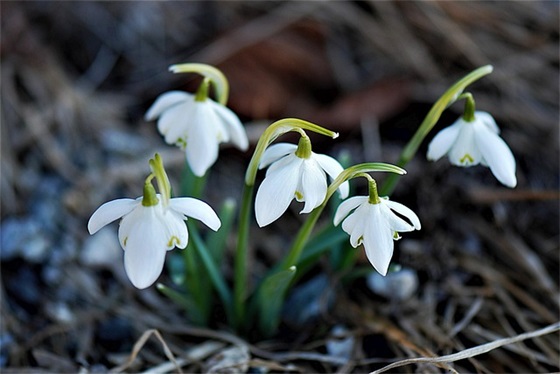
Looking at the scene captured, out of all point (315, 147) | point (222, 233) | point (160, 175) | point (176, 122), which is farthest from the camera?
point (315, 147)

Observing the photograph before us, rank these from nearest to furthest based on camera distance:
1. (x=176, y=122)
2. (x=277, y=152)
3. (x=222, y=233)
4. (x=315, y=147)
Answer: (x=277, y=152), (x=176, y=122), (x=222, y=233), (x=315, y=147)

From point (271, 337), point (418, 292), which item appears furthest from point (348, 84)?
point (271, 337)

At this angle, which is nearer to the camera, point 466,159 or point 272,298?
point 466,159

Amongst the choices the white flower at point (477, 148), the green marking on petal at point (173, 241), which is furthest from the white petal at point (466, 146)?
the green marking on petal at point (173, 241)

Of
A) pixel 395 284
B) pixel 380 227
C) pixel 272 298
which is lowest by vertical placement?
pixel 395 284

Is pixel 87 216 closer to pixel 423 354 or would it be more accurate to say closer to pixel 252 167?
pixel 252 167

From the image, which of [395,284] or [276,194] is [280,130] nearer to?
[276,194]

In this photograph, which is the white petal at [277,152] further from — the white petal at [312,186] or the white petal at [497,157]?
the white petal at [497,157]

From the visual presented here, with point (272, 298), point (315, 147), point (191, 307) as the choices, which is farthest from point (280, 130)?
point (315, 147)
